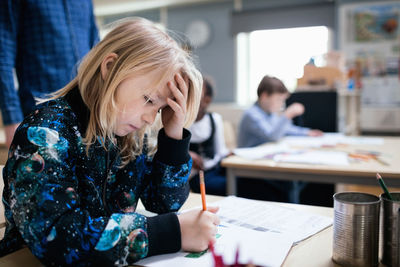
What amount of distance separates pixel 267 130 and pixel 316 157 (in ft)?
2.17

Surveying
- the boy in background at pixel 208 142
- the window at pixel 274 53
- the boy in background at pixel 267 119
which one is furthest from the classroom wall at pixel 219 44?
the boy in background at pixel 208 142

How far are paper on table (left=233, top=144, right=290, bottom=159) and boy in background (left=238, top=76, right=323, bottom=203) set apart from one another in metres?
0.29

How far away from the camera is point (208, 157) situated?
235 cm

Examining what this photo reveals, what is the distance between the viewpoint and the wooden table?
4.66 feet

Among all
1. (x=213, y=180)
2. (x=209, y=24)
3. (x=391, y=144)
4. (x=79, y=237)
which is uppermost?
(x=209, y=24)

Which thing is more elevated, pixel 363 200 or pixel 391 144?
pixel 363 200

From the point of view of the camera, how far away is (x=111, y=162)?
84 centimetres

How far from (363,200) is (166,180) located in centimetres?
45

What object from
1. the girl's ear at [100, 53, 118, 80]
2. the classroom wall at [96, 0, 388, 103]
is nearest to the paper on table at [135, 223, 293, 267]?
the girl's ear at [100, 53, 118, 80]

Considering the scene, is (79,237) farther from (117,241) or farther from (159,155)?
(159,155)

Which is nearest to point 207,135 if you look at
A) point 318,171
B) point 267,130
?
point 267,130

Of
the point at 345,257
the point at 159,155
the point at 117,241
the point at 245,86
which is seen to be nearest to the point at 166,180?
the point at 159,155

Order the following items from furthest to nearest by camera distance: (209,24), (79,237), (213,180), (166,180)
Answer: (209,24) → (213,180) → (166,180) → (79,237)

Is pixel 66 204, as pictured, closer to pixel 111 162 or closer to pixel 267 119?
pixel 111 162
